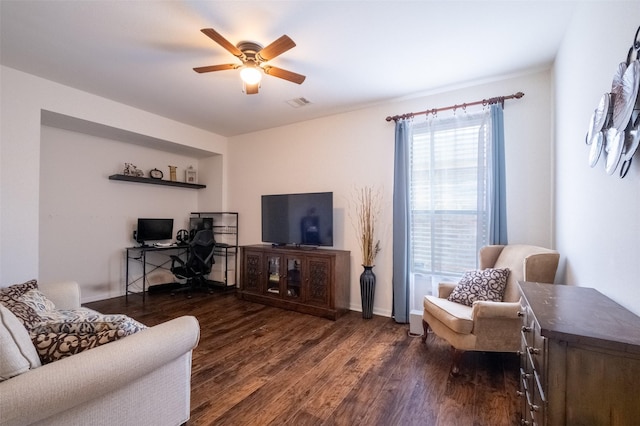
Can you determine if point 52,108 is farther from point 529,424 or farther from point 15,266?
point 529,424

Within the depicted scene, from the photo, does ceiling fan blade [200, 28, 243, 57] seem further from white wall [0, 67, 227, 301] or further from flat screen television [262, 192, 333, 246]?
white wall [0, 67, 227, 301]

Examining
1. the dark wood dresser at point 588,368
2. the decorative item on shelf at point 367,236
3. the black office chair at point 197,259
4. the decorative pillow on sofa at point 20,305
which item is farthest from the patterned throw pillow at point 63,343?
the black office chair at point 197,259

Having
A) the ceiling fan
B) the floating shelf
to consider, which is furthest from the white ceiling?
the floating shelf

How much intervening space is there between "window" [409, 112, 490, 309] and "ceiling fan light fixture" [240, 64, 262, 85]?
6.07 feet

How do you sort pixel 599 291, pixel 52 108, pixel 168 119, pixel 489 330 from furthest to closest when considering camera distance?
1. pixel 168 119
2. pixel 52 108
3. pixel 489 330
4. pixel 599 291

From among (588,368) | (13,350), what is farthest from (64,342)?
(588,368)

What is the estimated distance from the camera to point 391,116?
3.35m

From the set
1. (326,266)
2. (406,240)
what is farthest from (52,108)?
(406,240)

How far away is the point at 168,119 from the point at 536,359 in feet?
15.3

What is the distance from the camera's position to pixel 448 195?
2965 mm

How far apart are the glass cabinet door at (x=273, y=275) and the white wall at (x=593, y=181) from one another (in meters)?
2.96

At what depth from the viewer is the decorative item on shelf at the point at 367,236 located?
3.31m

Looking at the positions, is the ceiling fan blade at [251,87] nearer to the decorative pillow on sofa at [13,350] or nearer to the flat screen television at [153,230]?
the decorative pillow on sofa at [13,350]

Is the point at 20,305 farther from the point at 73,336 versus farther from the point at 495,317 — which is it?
the point at 495,317
